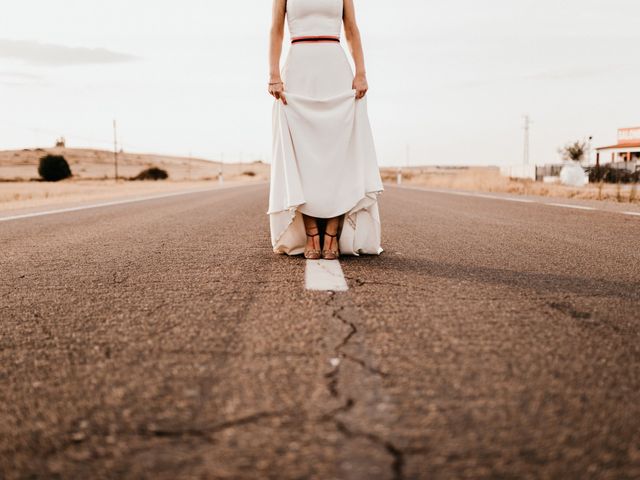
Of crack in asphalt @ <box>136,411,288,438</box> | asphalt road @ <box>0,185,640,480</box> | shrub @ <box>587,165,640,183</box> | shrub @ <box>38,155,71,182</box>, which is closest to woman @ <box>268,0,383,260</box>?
asphalt road @ <box>0,185,640,480</box>

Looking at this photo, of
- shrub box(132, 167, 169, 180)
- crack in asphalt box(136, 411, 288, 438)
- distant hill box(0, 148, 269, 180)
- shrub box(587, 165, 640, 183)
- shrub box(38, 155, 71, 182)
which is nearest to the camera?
crack in asphalt box(136, 411, 288, 438)

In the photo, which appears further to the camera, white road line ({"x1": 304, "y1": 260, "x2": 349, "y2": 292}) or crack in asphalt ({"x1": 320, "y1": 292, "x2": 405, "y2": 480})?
white road line ({"x1": 304, "y1": 260, "x2": 349, "y2": 292})

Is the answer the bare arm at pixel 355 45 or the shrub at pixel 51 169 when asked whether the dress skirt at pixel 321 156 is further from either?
the shrub at pixel 51 169

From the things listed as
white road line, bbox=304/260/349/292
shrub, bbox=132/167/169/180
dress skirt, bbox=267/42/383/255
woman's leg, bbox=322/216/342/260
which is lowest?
white road line, bbox=304/260/349/292

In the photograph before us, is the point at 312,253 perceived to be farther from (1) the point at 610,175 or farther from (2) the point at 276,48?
(1) the point at 610,175

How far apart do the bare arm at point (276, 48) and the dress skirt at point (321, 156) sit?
53 millimetres

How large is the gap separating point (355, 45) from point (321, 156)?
2.89ft

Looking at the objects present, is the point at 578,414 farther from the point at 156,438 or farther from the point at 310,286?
the point at 310,286

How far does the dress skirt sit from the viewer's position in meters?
4.41

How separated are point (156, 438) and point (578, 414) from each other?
1037mm

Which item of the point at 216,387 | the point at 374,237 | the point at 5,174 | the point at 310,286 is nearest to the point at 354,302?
the point at 310,286

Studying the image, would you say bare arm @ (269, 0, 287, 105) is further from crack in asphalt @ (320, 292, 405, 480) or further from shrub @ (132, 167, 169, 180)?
shrub @ (132, 167, 169, 180)

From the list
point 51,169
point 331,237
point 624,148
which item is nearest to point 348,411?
point 331,237

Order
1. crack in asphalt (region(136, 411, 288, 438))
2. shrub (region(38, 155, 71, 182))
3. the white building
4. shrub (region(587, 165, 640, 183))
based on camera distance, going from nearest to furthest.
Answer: crack in asphalt (region(136, 411, 288, 438)) → shrub (region(587, 165, 640, 183)) → the white building → shrub (region(38, 155, 71, 182))
